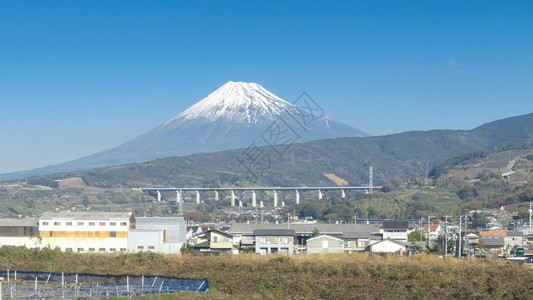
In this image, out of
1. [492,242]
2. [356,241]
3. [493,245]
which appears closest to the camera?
[356,241]

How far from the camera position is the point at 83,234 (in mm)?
33188

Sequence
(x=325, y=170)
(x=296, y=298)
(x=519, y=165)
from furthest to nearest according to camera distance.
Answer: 1. (x=325, y=170)
2. (x=519, y=165)
3. (x=296, y=298)

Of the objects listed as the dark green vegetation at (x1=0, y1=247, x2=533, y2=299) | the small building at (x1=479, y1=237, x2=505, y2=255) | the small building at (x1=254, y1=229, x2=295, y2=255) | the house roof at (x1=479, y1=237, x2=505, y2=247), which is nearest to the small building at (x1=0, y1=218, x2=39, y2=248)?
the dark green vegetation at (x1=0, y1=247, x2=533, y2=299)

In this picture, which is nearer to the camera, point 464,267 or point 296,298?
point 296,298

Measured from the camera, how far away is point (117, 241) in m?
33.2

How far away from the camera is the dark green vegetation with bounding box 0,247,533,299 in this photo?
18859 mm

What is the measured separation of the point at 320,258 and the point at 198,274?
5547mm

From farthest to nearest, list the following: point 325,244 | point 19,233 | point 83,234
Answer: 1. point 325,244
2. point 19,233
3. point 83,234

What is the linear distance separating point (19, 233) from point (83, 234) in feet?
10.2

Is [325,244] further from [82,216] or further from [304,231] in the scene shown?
[82,216]

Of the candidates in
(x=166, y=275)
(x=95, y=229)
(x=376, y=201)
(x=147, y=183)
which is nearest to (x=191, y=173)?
(x=147, y=183)

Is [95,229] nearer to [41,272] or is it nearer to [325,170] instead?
[41,272]

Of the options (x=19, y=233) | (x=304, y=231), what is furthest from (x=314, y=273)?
(x=19, y=233)

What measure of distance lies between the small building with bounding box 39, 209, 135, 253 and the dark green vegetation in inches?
252
